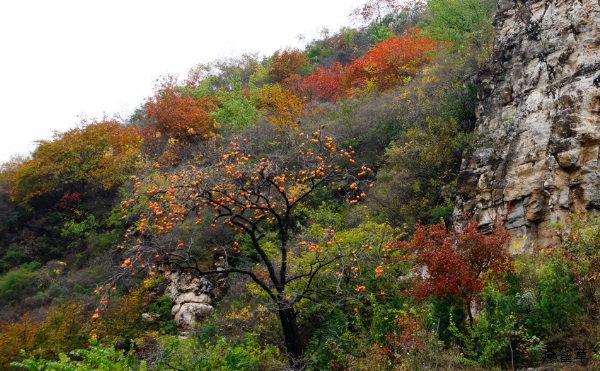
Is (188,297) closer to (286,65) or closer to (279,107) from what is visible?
(279,107)

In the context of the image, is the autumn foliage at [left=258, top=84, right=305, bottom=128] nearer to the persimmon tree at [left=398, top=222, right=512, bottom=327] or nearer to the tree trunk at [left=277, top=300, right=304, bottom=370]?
the tree trunk at [left=277, top=300, right=304, bottom=370]

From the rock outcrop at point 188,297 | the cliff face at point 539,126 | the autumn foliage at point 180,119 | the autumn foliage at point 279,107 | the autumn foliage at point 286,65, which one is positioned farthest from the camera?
the autumn foliage at point 286,65

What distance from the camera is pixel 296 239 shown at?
1281 centimetres

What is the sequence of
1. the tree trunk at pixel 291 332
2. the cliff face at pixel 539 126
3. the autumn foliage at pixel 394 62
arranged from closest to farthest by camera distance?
the tree trunk at pixel 291 332 → the cliff face at pixel 539 126 → the autumn foliage at pixel 394 62

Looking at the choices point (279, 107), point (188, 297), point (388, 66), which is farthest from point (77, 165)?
point (388, 66)

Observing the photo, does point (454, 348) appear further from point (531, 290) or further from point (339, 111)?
point (339, 111)

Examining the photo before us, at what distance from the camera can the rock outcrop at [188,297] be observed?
1320 cm

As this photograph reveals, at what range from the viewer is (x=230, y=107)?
2239 cm

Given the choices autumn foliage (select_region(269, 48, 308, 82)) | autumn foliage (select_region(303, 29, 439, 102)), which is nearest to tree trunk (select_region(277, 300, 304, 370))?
autumn foliage (select_region(303, 29, 439, 102))

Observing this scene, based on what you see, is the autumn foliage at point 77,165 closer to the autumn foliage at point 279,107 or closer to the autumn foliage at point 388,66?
the autumn foliage at point 279,107

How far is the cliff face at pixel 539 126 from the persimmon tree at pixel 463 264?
290cm

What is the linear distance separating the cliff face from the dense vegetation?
1106 millimetres

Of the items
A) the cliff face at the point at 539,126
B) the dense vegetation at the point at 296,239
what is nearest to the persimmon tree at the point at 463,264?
the dense vegetation at the point at 296,239

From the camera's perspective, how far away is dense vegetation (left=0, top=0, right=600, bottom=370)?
21.3 feet
